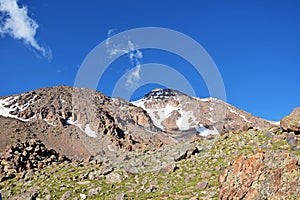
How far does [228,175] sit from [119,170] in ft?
70.5

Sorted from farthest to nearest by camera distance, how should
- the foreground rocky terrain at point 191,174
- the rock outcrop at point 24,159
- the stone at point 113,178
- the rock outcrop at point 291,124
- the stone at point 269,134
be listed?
the rock outcrop at point 24,159 → the stone at point 269,134 → the stone at point 113,178 → the rock outcrop at point 291,124 → the foreground rocky terrain at point 191,174

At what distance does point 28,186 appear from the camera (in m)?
39.1

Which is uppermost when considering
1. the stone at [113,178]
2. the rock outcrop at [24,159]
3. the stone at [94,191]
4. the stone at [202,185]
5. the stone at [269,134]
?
the rock outcrop at [24,159]

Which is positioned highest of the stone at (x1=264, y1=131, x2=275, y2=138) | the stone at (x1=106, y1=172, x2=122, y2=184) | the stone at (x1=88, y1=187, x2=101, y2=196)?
the stone at (x1=264, y1=131, x2=275, y2=138)

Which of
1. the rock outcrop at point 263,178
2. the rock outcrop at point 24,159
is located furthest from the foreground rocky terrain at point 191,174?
the rock outcrop at point 24,159

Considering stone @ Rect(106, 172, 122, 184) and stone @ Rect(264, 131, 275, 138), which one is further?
stone @ Rect(264, 131, 275, 138)

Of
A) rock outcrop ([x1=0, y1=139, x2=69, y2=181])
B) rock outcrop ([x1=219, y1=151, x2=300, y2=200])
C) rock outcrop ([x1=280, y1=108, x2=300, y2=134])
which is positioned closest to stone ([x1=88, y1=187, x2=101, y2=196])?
rock outcrop ([x1=219, y1=151, x2=300, y2=200])

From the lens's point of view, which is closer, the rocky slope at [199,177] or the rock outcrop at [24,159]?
the rocky slope at [199,177]

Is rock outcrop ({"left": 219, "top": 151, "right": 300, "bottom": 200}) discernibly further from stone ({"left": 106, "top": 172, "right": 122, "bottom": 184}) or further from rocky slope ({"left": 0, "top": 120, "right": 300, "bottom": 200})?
stone ({"left": 106, "top": 172, "right": 122, "bottom": 184})

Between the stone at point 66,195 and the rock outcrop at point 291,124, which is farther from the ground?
the rock outcrop at point 291,124

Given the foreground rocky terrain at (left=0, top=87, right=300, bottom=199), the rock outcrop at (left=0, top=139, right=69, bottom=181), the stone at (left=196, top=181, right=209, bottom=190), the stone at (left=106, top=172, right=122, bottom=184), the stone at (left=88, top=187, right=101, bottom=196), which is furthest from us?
the rock outcrop at (left=0, top=139, right=69, bottom=181)

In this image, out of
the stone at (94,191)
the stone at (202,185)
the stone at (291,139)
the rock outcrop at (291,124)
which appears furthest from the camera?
the rock outcrop at (291,124)

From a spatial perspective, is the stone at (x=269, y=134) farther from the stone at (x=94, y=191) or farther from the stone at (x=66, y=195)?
the stone at (x=66, y=195)

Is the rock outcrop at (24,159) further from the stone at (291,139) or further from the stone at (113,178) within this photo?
the stone at (291,139)
